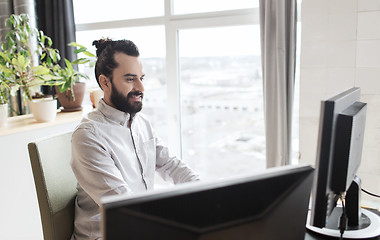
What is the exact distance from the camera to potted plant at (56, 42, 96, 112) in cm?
250

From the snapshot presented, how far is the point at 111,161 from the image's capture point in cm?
148

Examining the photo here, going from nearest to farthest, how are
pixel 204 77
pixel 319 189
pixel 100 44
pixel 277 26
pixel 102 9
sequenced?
1. pixel 319 189
2. pixel 100 44
3. pixel 277 26
4. pixel 204 77
5. pixel 102 9

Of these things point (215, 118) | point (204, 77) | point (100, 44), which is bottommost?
point (215, 118)

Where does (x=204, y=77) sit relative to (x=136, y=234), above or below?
above

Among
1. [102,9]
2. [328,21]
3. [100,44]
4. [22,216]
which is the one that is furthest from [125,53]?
[102,9]

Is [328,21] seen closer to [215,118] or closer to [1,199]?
[215,118]

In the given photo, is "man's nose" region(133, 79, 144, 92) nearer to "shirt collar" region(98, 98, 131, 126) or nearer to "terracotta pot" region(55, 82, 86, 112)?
"shirt collar" region(98, 98, 131, 126)

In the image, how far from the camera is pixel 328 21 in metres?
2.11

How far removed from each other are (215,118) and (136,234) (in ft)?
7.57

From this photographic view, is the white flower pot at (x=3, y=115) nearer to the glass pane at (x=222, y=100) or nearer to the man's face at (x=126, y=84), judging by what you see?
the man's face at (x=126, y=84)

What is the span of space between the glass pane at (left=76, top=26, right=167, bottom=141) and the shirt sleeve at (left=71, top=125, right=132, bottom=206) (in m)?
1.73

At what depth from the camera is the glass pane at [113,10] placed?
3.06m

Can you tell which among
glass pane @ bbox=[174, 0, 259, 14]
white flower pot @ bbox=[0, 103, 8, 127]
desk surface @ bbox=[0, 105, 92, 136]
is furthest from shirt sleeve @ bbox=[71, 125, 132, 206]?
glass pane @ bbox=[174, 0, 259, 14]

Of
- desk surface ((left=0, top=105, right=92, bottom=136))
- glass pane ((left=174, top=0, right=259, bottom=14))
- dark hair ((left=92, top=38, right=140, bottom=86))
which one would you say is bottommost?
desk surface ((left=0, top=105, right=92, bottom=136))
